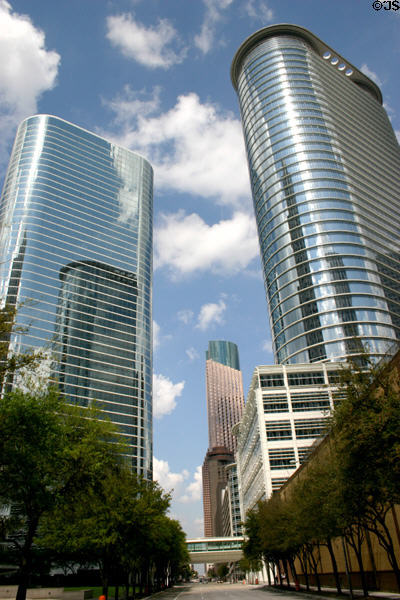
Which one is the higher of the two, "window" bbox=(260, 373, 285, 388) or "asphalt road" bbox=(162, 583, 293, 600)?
"window" bbox=(260, 373, 285, 388)

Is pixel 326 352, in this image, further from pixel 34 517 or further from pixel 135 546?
pixel 34 517

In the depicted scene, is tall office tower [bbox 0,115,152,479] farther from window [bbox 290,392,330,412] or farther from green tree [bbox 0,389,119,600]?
green tree [bbox 0,389,119,600]

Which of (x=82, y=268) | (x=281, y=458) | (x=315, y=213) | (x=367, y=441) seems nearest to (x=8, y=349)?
(x=367, y=441)

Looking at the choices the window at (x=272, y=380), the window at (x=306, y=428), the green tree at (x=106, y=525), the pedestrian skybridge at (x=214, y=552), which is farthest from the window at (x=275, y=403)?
the green tree at (x=106, y=525)

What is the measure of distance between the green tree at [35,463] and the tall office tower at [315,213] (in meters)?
111

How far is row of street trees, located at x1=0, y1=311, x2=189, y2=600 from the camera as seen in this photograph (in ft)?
65.6

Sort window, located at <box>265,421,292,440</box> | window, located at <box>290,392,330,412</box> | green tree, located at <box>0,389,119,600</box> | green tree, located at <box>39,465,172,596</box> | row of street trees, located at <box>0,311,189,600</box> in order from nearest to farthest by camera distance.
→ green tree, located at <box>0,389,119,600</box>, row of street trees, located at <box>0,311,189,600</box>, green tree, located at <box>39,465,172,596</box>, window, located at <box>265,421,292,440</box>, window, located at <box>290,392,330,412</box>

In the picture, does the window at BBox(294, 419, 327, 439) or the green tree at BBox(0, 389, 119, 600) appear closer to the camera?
the green tree at BBox(0, 389, 119, 600)

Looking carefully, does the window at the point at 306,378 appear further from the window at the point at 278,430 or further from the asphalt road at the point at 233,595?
the asphalt road at the point at 233,595

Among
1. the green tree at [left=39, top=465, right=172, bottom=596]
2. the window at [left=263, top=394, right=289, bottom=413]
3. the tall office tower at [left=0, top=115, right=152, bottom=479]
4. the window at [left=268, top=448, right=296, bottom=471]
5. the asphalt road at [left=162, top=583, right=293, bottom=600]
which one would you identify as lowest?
the asphalt road at [left=162, top=583, right=293, bottom=600]

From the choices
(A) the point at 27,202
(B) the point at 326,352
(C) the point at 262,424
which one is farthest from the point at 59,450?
(A) the point at 27,202

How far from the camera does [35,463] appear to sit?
21.1m

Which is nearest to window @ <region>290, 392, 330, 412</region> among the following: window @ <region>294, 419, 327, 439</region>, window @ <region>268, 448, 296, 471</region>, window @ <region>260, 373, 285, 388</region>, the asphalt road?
window @ <region>294, 419, 327, 439</region>

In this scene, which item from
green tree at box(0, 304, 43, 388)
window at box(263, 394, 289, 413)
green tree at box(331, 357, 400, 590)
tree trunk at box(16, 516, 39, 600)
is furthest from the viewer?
window at box(263, 394, 289, 413)
